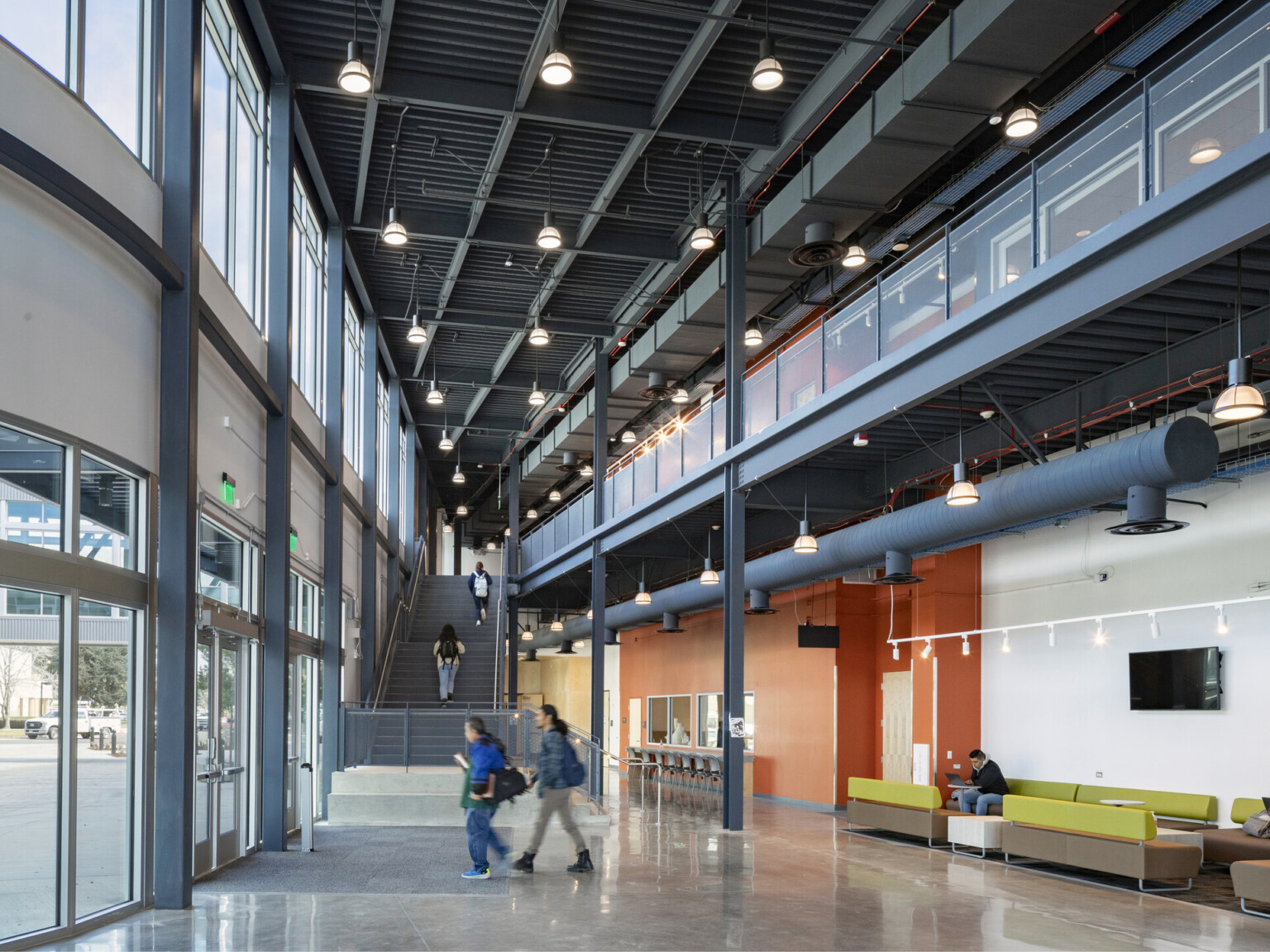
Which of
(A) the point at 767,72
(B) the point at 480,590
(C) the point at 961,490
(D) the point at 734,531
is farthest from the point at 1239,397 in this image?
(B) the point at 480,590

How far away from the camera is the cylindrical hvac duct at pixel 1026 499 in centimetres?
980

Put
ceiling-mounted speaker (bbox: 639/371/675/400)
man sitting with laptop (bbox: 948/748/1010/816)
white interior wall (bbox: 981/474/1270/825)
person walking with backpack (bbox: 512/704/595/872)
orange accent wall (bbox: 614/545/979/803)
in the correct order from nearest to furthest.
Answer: person walking with backpack (bbox: 512/704/595/872) < white interior wall (bbox: 981/474/1270/825) < man sitting with laptop (bbox: 948/748/1010/816) < orange accent wall (bbox: 614/545/979/803) < ceiling-mounted speaker (bbox: 639/371/675/400)

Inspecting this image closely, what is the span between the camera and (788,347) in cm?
1449

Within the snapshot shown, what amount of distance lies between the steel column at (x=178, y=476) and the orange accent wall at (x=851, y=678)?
1214cm

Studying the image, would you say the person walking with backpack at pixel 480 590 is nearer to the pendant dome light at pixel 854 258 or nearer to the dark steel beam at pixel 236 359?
the dark steel beam at pixel 236 359

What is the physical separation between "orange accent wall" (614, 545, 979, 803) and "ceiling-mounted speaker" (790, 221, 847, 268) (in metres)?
6.40

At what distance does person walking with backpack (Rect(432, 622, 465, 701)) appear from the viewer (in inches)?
878

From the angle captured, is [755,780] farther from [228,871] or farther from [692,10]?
[692,10]

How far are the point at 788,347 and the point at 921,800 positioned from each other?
21.1 ft

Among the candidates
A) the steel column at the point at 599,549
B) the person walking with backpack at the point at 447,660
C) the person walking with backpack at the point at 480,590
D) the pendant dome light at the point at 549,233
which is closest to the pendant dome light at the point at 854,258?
the pendant dome light at the point at 549,233

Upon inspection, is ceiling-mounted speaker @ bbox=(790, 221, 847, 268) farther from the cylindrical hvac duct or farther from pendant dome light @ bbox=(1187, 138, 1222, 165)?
pendant dome light @ bbox=(1187, 138, 1222, 165)

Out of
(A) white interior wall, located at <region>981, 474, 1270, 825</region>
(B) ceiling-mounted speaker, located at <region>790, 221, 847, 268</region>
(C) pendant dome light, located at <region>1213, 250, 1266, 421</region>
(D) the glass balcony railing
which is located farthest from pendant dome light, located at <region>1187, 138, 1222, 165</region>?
(A) white interior wall, located at <region>981, 474, 1270, 825</region>

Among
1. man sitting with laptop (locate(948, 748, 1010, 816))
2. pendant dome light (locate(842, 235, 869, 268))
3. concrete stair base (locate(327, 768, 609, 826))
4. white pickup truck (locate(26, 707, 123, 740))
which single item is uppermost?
pendant dome light (locate(842, 235, 869, 268))

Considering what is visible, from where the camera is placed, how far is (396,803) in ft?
53.0
